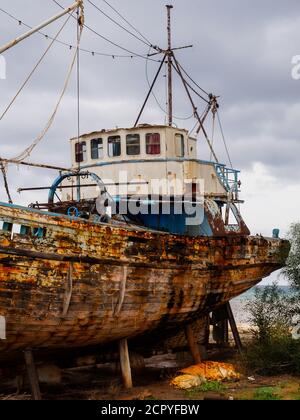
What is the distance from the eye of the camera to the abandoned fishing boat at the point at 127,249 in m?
11.0

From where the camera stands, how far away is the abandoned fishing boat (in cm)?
1103

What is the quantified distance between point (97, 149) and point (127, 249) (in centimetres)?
495

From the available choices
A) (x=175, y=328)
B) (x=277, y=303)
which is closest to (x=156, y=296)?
(x=175, y=328)

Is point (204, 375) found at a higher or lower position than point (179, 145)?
lower

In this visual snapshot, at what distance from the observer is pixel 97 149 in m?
16.7

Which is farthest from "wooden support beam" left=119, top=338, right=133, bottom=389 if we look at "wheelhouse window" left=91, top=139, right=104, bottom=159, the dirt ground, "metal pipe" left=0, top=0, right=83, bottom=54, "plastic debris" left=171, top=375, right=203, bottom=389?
"metal pipe" left=0, top=0, right=83, bottom=54

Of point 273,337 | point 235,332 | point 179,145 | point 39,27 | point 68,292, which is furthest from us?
point 235,332

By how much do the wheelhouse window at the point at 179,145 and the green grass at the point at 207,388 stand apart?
6471mm

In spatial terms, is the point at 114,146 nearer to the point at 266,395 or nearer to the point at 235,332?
the point at 235,332

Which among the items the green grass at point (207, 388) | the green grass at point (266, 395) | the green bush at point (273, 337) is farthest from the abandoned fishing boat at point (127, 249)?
the green grass at point (266, 395)

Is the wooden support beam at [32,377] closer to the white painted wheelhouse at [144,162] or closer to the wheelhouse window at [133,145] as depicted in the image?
the white painted wheelhouse at [144,162]

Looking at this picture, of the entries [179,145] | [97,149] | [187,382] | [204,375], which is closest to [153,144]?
[179,145]

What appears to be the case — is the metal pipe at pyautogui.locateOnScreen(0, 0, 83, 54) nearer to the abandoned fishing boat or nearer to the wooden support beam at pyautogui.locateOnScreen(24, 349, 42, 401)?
the abandoned fishing boat

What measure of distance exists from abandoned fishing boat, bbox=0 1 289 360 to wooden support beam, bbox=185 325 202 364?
479mm
